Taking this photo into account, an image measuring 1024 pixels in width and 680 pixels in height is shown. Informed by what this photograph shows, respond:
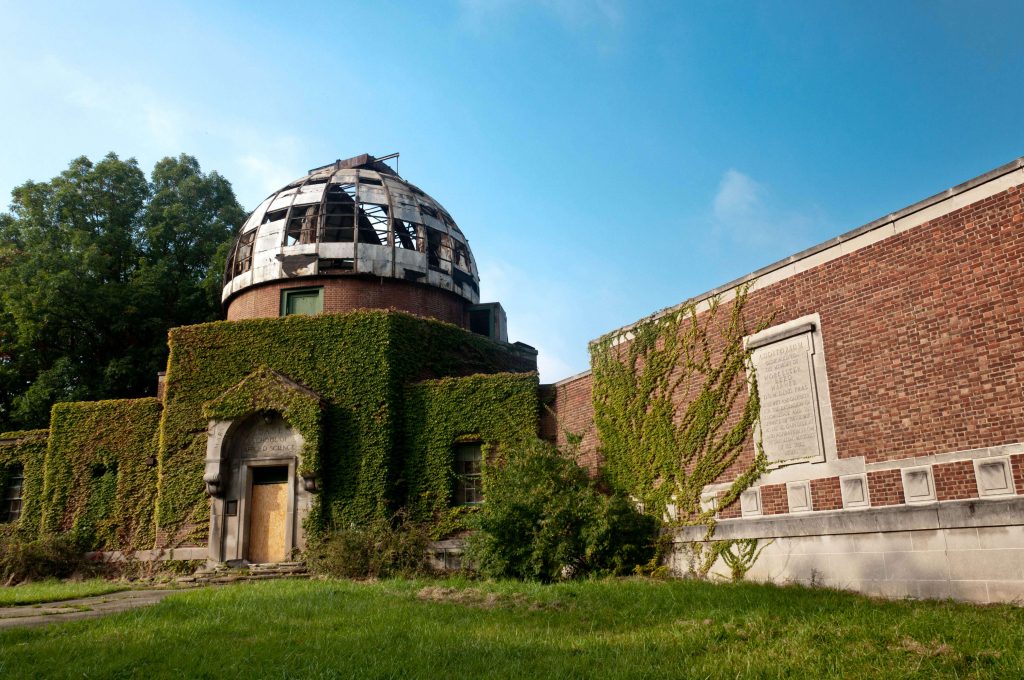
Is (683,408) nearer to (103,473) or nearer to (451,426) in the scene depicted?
(451,426)

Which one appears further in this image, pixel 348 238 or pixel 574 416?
pixel 348 238

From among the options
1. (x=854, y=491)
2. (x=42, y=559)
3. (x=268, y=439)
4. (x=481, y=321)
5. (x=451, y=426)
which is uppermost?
Answer: (x=481, y=321)

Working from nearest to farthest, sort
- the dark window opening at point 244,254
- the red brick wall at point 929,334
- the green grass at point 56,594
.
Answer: the red brick wall at point 929,334 → the green grass at point 56,594 → the dark window opening at point 244,254

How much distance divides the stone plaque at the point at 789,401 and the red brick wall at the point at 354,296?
12.1m

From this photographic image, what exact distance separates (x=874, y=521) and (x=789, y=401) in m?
2.40

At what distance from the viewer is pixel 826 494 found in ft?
40.4

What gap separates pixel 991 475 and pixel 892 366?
6.68 ft

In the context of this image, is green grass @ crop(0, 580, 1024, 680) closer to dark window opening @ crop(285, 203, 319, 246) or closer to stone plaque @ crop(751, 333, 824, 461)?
stone plaque @ crop(751, 333, 824, 461)

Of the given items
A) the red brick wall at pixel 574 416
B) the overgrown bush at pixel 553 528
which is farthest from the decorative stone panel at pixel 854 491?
the red brick wall at pixel 574 416

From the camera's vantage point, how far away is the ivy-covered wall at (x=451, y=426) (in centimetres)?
1908

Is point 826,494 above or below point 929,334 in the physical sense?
below

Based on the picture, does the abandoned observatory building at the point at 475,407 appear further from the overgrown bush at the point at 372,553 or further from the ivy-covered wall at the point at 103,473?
the overgrown bush at the point at 372,553

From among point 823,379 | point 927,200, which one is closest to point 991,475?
point 823,379

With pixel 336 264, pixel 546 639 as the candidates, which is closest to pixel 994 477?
pixel 546 639
